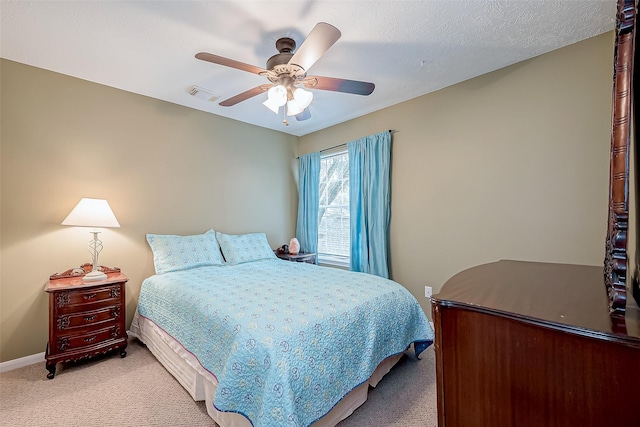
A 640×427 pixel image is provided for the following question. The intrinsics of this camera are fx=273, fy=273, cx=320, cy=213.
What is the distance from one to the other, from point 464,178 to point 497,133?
49 cm

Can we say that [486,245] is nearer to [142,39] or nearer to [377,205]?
[377,205]

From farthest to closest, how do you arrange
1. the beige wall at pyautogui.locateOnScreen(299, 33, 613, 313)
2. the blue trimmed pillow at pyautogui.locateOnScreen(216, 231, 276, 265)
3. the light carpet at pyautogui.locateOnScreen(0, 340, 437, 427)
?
the blue trimmed pillow at pyautogui.locateOnScreen(216, 231, 276, 265) → the beige wall at pyautogui.locateOnScreen(299, 33, 613, 313) → the light carpet at pyautogui.locateOnScreen(0, 340, 437, 427)

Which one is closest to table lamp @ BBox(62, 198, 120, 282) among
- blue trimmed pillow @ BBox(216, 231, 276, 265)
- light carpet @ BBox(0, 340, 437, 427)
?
light carpet @ BBox(0, 340, 437, 427)

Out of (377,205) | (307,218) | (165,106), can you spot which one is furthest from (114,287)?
(377,205)

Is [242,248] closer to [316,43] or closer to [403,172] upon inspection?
[403,172]

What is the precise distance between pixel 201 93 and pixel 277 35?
4.43 ft

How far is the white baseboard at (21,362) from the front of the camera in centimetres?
231

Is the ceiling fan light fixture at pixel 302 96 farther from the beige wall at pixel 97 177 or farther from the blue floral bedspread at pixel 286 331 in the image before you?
the beige wall at pixel 97 177

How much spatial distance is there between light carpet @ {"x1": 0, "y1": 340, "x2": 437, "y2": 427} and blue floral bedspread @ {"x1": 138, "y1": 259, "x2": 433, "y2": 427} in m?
0.29

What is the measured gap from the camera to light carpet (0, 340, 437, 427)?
1.74m

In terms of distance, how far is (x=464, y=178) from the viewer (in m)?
2.80

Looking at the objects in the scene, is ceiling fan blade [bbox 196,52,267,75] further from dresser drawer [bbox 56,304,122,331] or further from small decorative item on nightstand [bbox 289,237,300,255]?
small decorative item on nightstand [bbox 289,237,300,255]

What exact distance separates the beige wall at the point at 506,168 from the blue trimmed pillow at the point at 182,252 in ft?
7.21

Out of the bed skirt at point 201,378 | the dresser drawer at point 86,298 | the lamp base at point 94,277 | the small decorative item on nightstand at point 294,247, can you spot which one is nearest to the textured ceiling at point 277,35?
the lamp base at point 94,277
